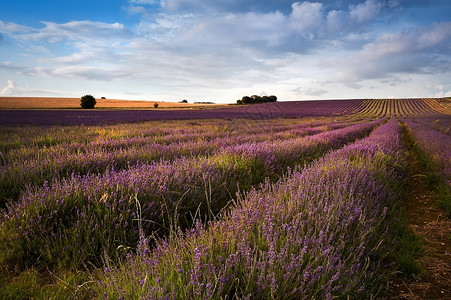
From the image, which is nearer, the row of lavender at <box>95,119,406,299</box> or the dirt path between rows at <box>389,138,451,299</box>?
the row of lavender at <box>95,119,406,299</box>

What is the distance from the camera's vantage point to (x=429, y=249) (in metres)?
2.61

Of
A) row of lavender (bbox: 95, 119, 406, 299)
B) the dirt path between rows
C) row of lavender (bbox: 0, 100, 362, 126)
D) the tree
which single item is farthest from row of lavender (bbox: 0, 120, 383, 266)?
the tree

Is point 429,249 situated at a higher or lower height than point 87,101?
lower

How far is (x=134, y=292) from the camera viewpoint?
49.2 inches

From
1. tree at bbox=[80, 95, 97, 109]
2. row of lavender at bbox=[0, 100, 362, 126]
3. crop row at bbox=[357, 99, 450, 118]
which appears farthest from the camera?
tree at bbox=[80, 95, 97, 109]

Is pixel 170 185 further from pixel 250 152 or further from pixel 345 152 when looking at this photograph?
pixel 345 152

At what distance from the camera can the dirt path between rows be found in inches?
77.0

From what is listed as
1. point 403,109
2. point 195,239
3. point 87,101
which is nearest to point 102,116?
point 195,239

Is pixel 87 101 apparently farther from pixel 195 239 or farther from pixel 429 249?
pixel 429 249

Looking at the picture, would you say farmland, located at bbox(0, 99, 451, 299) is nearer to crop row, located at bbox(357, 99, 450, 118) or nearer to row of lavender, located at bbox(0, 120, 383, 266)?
row of lavender, located at bbox(0, 120, 383, 266)

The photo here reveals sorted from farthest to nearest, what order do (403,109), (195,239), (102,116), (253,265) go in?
(403,109) → (102,116) → (195,239) → (253,265)

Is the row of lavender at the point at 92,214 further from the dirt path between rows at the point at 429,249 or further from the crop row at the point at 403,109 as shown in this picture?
the crop row at the point at 403,109

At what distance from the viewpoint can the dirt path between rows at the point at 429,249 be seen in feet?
6.42

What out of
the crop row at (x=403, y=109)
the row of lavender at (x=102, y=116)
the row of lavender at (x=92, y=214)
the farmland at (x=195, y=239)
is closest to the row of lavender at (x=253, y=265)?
the farmland at (x=195, y=239)
